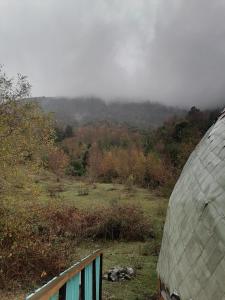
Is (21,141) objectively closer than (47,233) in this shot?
Yes

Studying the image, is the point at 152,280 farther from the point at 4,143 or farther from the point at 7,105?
the point at 7,105

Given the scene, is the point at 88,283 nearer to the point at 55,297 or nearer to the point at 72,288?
the point at 72,288

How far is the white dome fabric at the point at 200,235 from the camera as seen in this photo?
16.0 feet

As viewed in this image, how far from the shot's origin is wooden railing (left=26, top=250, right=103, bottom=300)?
151 inches

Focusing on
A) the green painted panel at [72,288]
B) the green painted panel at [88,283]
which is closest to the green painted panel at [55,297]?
the green painted panel at [72,288]

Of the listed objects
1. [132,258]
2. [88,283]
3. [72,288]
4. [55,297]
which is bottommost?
[132,258]

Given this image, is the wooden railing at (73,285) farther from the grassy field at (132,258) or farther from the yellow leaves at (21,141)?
the yellow leaves at (21,141)

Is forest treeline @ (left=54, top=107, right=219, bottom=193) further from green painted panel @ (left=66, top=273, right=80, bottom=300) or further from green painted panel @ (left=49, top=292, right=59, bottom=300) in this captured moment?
green painted panel @ (left=49, top=292, right=59, bottom=300)

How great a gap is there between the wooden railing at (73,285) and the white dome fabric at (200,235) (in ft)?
3.85

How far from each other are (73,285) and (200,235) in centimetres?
171

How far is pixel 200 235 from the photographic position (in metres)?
5.45

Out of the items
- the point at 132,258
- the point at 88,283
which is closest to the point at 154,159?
the point at 132,258

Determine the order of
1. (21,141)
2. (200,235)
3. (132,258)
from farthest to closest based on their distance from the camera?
(132,258) → (21,141) → (200,235)

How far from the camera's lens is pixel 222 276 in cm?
465
